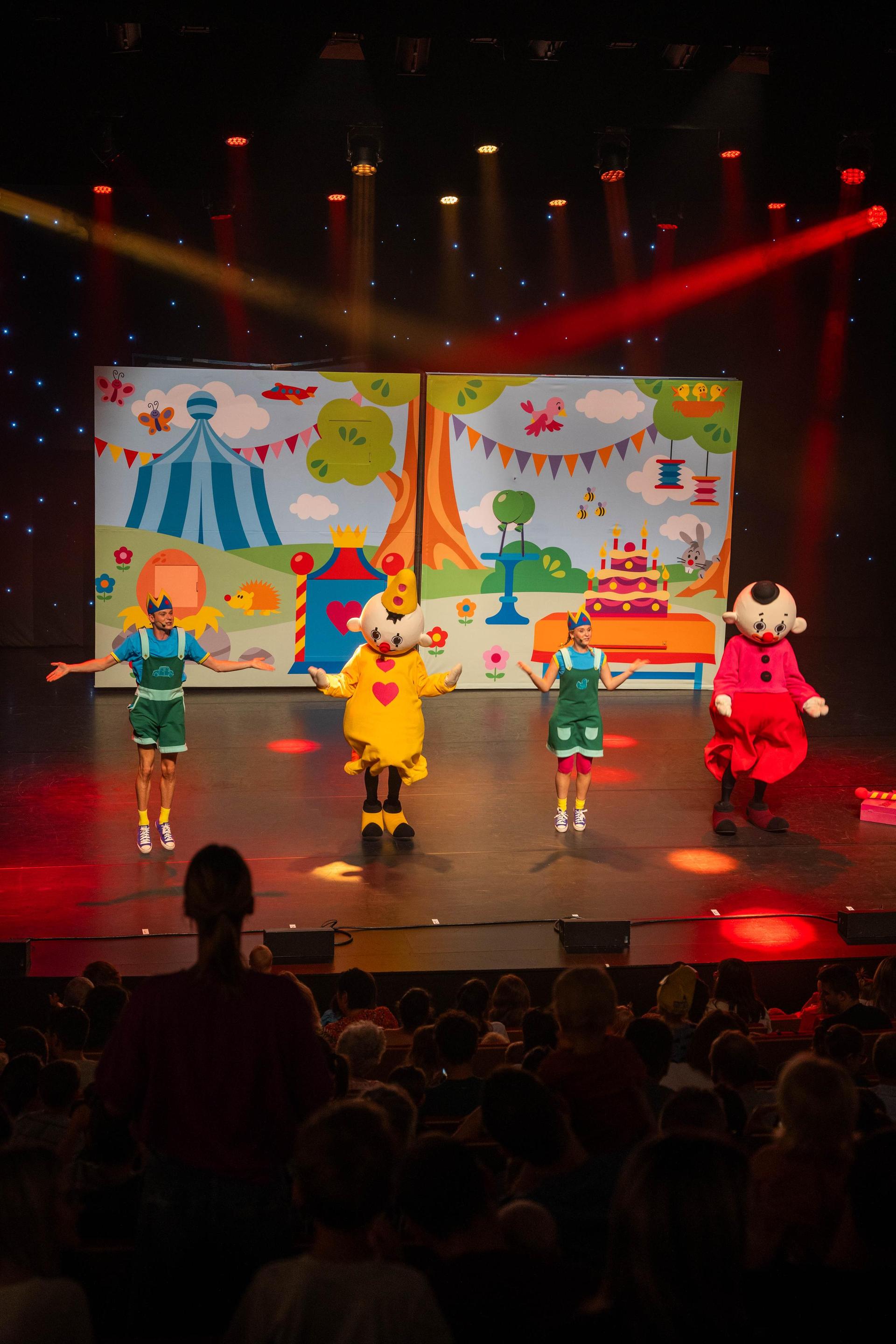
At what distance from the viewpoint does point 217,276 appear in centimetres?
1194

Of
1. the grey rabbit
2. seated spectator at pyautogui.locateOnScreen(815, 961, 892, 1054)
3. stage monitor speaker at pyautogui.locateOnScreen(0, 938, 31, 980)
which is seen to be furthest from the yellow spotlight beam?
seated spectator at pyautogui.locateOnScreen(815, 961, 892, 1054)

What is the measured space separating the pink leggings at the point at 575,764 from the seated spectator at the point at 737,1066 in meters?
4.00

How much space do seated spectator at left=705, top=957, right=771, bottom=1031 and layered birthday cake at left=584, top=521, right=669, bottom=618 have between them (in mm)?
7143

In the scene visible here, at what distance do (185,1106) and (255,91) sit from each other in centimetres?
640

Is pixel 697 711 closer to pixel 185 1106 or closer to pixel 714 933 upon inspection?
pixel 714 933

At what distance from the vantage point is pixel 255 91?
277 inches

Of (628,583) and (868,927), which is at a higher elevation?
(628,583)

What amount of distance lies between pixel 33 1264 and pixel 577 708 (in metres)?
5.62

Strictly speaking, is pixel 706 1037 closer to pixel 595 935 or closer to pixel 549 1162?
pixel 549 1162

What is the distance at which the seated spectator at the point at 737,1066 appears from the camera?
10.4 feet

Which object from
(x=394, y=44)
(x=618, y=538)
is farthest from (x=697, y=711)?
(x=394, y=44)

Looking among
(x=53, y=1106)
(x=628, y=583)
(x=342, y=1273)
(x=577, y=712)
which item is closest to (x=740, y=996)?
(x=53, y=1106)

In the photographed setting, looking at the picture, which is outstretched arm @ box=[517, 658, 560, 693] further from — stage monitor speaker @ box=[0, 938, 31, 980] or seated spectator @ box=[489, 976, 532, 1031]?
stage monitor speaker @ box=[0, 938, 31, 980]

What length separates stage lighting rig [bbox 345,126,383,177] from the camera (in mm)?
8484
